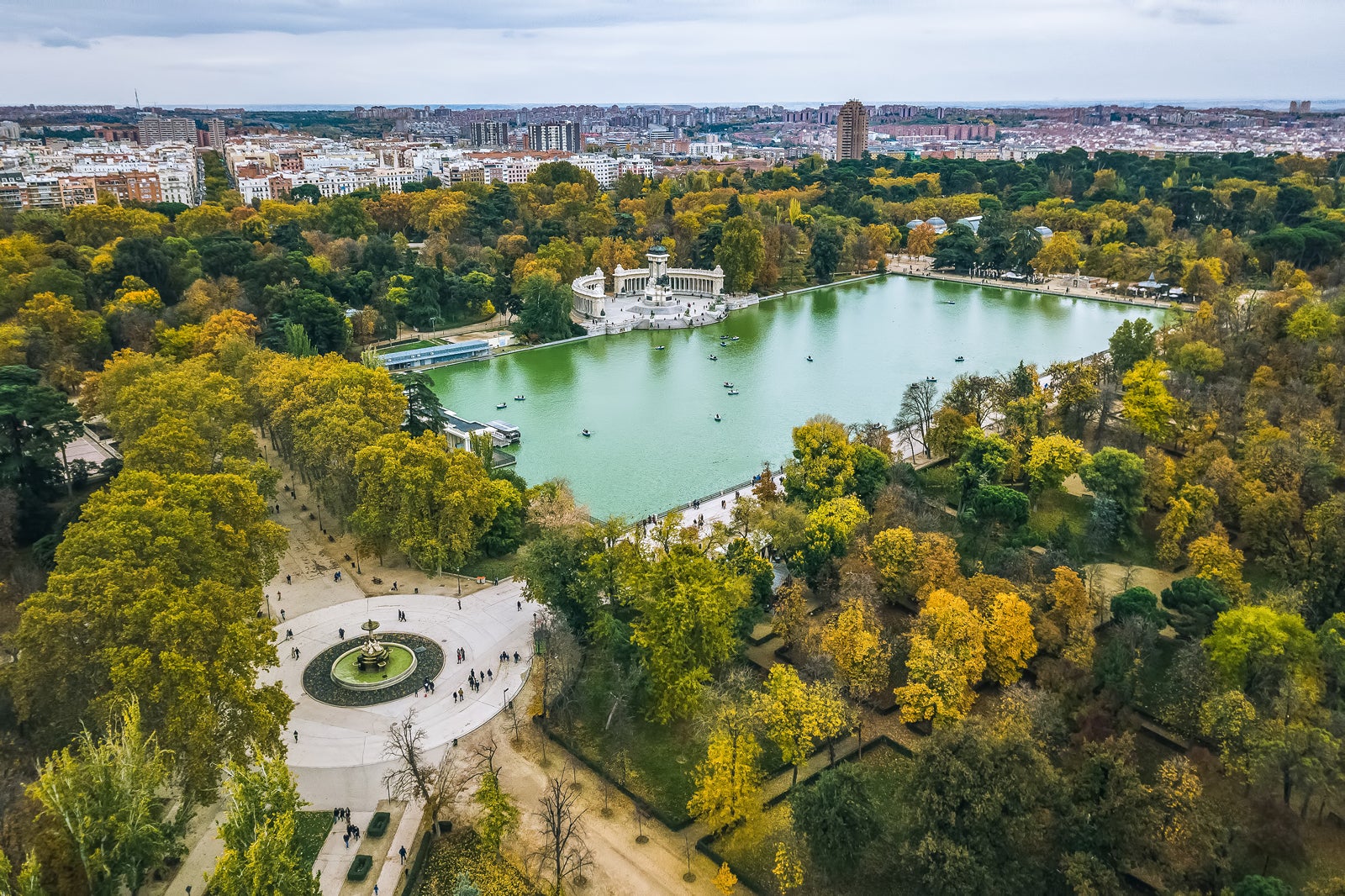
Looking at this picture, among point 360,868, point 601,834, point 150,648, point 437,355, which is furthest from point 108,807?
point 437,355

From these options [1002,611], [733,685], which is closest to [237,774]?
[733,685]

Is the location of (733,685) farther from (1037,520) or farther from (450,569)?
(1037,520)

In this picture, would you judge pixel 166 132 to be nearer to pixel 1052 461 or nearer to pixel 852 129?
pixel 852 129

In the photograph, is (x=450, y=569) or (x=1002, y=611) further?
(x=450, y=569)

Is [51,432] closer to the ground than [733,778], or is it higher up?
higher up

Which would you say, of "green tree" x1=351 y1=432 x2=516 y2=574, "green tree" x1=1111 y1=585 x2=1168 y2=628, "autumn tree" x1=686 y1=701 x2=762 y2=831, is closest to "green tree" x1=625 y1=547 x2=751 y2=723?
"autumn tree" x1=686 y1=701 x2=762 y2=831

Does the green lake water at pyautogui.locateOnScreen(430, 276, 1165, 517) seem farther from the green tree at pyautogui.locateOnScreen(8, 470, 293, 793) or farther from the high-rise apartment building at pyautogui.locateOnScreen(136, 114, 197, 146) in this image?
the high-rise apartment building at pyautogui.locateOnScreen(136, 114, 197, 146)
